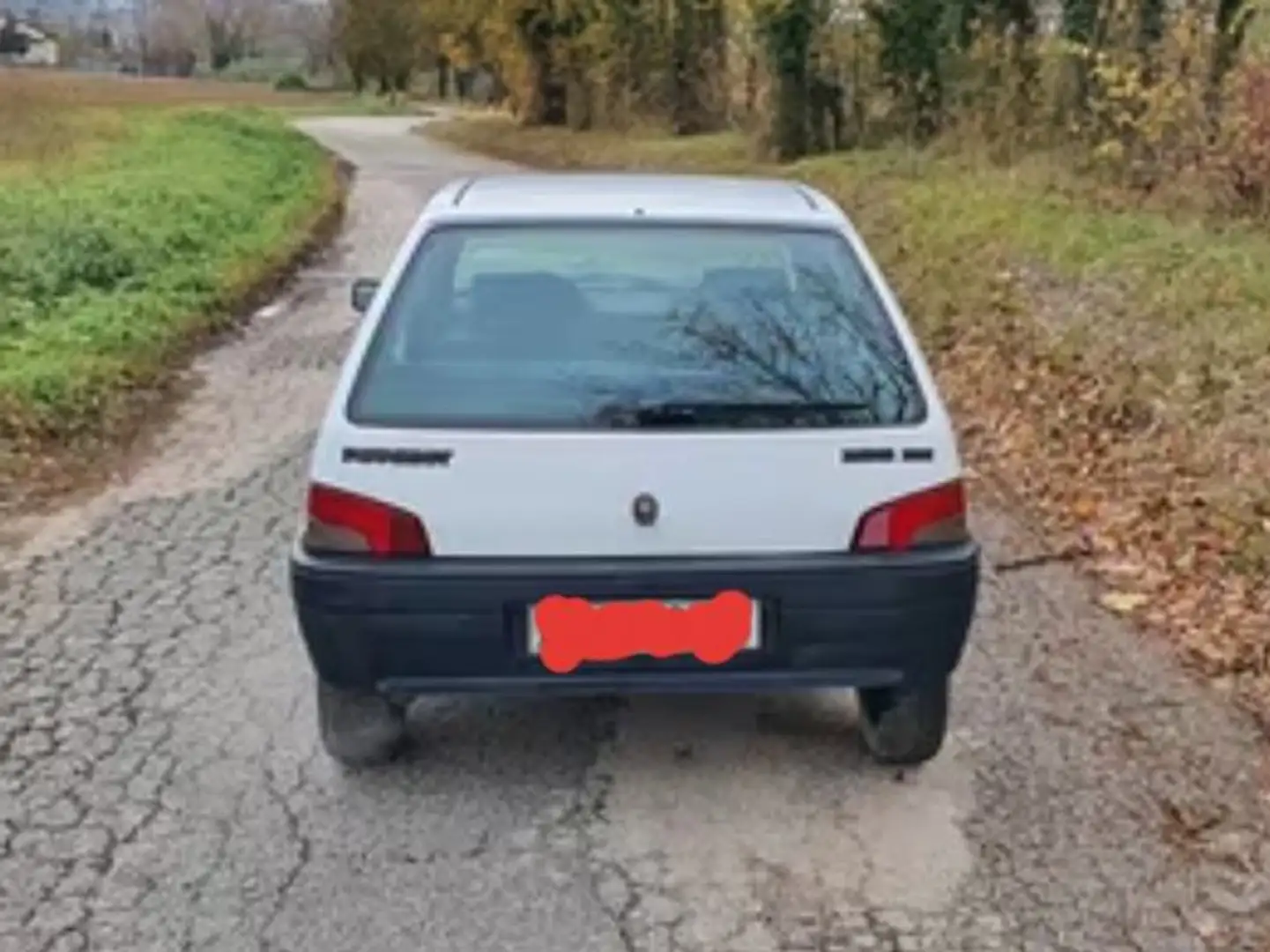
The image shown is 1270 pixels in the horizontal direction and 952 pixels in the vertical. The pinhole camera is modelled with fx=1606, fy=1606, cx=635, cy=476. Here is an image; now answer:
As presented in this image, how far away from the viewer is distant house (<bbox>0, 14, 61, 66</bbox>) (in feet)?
225

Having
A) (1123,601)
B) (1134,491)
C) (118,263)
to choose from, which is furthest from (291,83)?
(1123,601)

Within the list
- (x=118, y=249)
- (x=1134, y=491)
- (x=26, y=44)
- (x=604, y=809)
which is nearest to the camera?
(x=604, y=809)

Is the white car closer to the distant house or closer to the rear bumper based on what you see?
the rear bumper

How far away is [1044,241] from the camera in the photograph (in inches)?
452

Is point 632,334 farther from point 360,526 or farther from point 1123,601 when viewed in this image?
point 1123,601

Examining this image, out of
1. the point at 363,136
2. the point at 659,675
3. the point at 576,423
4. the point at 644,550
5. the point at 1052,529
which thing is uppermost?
the point at 576,423

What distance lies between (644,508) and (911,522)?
66 centimetres

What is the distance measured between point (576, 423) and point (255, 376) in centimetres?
672

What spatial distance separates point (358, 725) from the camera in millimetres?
4266

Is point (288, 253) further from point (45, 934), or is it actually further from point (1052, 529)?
point (45, 934)

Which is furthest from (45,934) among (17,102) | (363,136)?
(363,136)

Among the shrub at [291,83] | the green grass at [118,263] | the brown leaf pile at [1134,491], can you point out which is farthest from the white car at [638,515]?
the shrub at [291,83]

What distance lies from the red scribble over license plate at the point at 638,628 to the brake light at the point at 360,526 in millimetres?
345

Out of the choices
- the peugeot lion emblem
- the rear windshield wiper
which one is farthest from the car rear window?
the peugeot lion emblem
